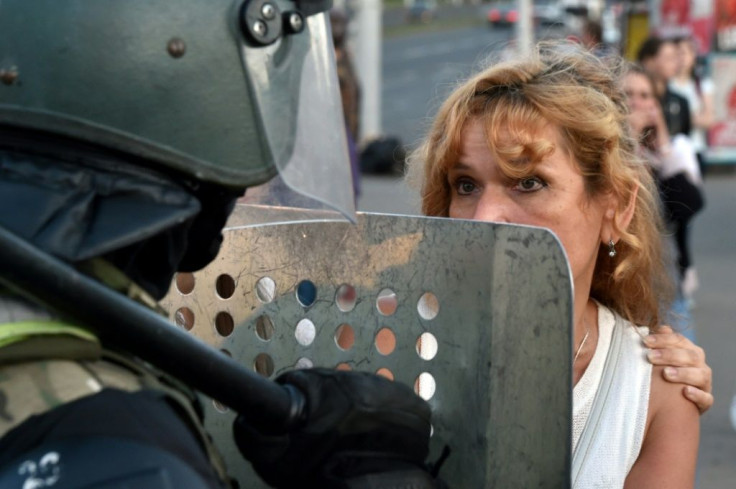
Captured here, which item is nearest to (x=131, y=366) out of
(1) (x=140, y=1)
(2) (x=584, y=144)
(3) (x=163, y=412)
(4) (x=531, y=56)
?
(3) (x=163, y=412)

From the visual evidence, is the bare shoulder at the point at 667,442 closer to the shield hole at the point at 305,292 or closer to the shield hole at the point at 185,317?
the shield hole at the point at 305,292

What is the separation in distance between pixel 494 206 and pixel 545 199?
0.36ft

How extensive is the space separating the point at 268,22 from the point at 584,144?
110cm

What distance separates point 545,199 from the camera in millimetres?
2469

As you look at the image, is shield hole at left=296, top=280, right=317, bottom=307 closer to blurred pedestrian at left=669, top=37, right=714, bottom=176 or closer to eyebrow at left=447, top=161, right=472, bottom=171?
eyebrow at left=447, top=161, right=472, bottom=171

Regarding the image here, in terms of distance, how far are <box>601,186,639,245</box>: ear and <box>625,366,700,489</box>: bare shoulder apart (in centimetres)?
36

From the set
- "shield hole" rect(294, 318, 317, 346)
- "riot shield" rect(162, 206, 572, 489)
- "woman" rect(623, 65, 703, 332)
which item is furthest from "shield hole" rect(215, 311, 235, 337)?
"woman" rect(623, 65, 703, 332)

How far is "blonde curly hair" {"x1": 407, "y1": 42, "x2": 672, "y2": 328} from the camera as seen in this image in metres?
2.47

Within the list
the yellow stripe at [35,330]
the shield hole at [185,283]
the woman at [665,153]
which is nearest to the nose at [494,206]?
the shield hole at [185,283]

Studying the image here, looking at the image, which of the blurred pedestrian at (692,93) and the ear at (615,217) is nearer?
the ear at (615,217)

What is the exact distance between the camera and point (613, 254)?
8.52 ft

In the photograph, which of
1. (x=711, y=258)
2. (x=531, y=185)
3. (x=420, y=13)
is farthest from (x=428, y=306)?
Result: (x=420, y=13)

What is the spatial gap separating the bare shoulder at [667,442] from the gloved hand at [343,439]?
82 cm

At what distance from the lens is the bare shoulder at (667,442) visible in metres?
2.22
